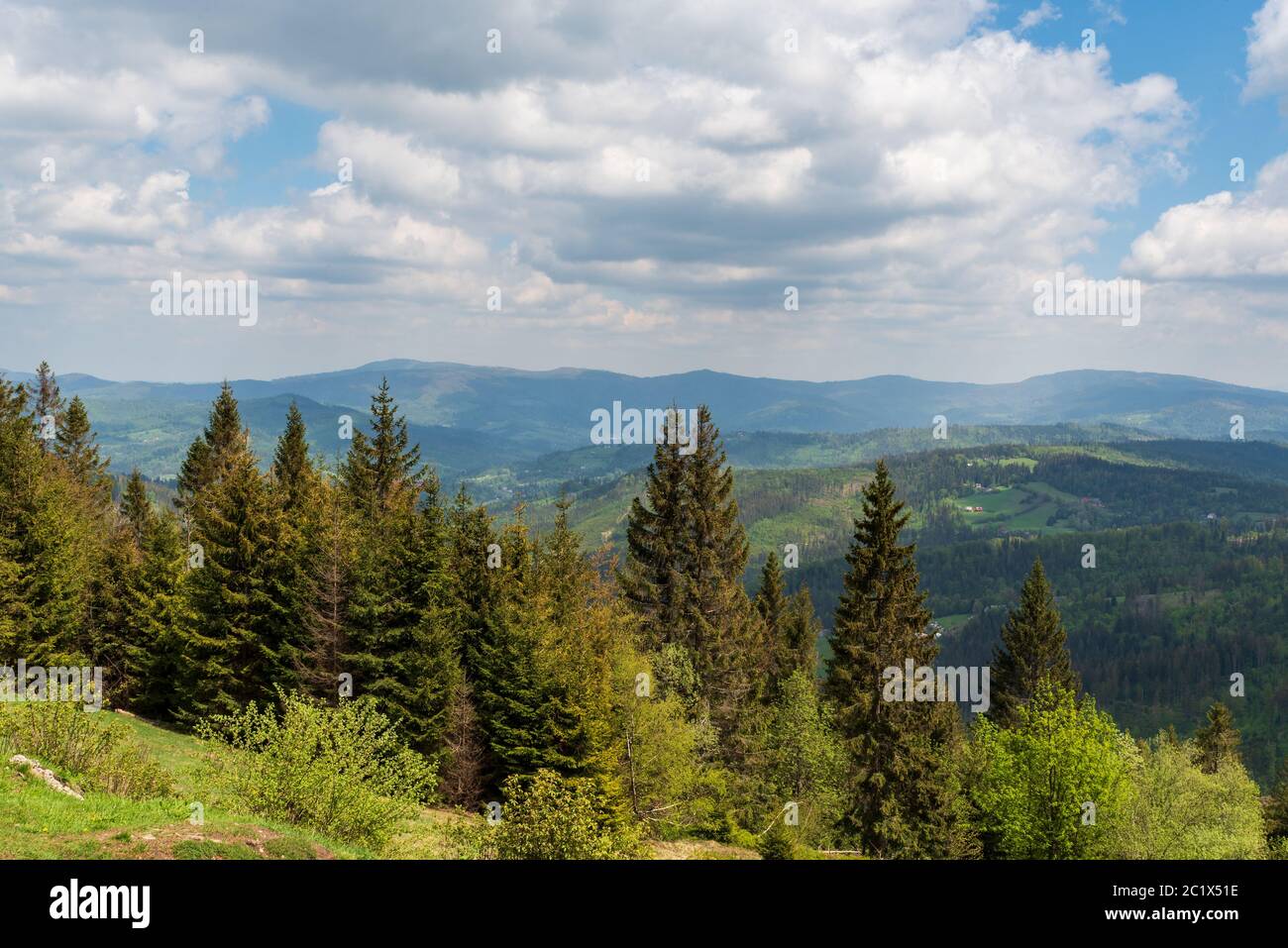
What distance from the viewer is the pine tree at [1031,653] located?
62.7m

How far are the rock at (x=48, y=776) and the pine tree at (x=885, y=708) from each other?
97.2ft

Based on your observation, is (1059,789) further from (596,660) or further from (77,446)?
(77,446)

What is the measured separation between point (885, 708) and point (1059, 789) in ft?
34.2

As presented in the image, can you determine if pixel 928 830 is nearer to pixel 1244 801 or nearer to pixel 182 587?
pixel 1244 801

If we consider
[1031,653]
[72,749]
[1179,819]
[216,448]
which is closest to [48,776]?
[72,749]

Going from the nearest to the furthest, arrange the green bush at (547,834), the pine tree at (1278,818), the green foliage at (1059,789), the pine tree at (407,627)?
the green bush at (547,834) → the green foliage at (1059,789) → the pine tree at (407,627) → the pine tree at (1278,818)

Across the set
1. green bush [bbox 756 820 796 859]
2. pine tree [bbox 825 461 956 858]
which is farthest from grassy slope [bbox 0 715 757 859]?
pine tree [bbox 825 461 956 858]

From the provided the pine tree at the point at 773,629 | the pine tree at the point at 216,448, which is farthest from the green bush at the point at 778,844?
the pine tree at the point at 216,448

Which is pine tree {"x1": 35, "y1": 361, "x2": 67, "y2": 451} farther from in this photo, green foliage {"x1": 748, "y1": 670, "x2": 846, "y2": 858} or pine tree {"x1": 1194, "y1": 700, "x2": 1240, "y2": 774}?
pine tree {"x1": 1194, "y1": 700, "x2": 1240, "y2": 774}

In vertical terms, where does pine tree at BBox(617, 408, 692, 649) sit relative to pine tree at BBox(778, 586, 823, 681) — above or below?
above

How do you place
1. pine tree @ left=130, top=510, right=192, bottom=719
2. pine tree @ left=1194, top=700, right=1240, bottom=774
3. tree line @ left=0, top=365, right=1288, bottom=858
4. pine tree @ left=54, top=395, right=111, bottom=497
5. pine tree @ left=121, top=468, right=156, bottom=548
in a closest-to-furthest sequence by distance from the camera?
tree line @ left=0, top=365, right=1288, bottom=858 → pine tree @ left=130, top=510, right=192, bottom=719 → pine tree @ left=121, top=468, right=156, bottom=548 → pine tree @ left=54, top=395, right=111, bottom=497 → pine tree @ left=1194, top=700, right=1240, bottom=774

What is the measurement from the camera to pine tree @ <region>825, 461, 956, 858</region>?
36.6 meters

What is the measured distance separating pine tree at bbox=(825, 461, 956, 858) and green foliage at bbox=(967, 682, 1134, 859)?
524 centimetres

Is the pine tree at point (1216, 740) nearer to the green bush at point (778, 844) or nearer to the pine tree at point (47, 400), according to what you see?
the green bush at point (778, 844)
